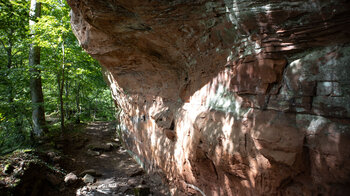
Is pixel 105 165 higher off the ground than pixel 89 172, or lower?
lower

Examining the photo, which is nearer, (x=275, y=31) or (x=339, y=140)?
(x=339, y=140)

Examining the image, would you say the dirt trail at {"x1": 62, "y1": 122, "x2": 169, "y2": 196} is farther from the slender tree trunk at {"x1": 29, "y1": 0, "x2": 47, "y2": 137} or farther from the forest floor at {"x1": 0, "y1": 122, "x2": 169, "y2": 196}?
the slender tree trunk at {"x1": 29, "y1": 0, "x2": 47, "y2": 137}

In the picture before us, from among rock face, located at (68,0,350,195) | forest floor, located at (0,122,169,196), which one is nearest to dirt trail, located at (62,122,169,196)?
forest floor, located at (0,122,169,196)

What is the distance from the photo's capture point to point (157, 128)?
238 inches

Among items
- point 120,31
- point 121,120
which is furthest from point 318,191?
point 121,120

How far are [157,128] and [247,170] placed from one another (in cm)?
350

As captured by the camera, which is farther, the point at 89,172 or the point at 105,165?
the point at 105,165

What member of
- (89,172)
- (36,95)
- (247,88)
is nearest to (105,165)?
(89,172)

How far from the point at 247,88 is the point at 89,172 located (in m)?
6.27

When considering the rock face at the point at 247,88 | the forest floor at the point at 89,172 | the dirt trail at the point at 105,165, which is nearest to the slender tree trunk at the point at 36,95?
the forest floor at the point at 89,172

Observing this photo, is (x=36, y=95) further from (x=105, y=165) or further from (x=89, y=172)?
(x=89, y=172)

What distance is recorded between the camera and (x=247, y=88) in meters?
3.02

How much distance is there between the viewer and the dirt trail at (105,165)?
586cm

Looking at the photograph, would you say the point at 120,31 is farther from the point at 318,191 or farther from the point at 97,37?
the point at 318,191
